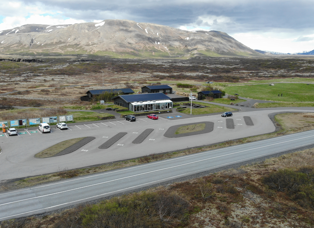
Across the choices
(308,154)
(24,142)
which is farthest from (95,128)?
(308,154)

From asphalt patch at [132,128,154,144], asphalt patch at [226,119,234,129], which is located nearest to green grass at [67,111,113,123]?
asphalt patch at [132,128,154,144]

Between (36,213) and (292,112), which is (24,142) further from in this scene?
(292,112)

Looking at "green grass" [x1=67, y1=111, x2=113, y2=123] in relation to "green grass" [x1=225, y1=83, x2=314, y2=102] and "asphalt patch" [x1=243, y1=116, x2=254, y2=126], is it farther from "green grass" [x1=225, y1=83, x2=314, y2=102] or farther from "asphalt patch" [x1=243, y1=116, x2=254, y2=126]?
"green grass" [x1=225, y1=83, x2=314, y2=102]

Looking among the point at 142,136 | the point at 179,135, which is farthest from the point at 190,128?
the point at 142,136

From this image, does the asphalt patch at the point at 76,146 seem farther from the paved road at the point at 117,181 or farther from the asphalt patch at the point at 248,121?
the asphalt patch at the point at 248,121

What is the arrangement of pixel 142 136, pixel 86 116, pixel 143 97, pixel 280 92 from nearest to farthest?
pixel 142 136, pixel 86 116, pixel 143 97, pixel 280 92

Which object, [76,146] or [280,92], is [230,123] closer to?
[76,146]

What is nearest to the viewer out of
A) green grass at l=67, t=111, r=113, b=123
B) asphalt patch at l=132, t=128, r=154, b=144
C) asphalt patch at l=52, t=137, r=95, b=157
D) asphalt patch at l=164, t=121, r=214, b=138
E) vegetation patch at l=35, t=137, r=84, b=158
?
vegetation patch at l=35, t=137, r=84, b=158
